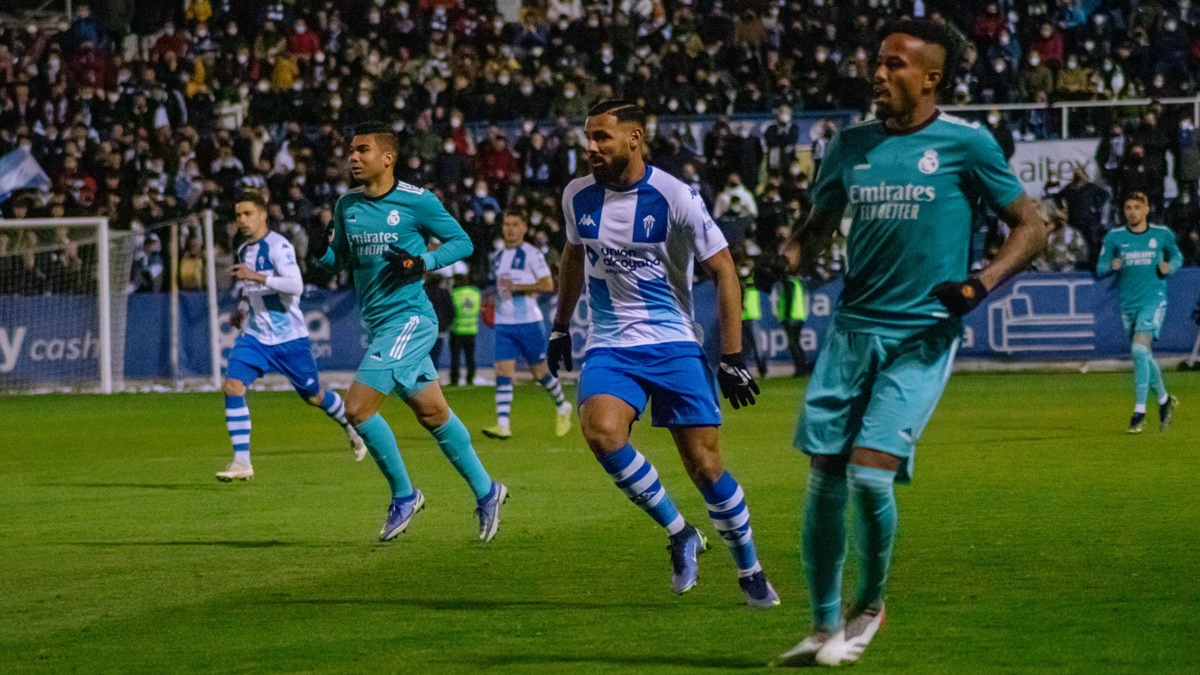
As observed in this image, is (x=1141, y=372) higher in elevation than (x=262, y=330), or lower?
lower

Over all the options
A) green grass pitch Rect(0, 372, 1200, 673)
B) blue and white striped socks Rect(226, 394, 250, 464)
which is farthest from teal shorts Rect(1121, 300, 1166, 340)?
blue and white striped socks Rect(226, 394, 250, 464)

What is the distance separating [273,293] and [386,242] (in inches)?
157

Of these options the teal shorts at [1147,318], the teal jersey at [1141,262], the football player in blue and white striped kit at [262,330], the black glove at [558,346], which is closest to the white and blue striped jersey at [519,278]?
the football player in blue and white striped kit at [262,330]

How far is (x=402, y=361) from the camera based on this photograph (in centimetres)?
967

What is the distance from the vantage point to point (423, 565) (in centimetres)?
874

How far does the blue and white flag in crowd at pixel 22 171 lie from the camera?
94.3 feet

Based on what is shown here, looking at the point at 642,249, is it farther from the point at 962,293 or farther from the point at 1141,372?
the point at 1141,372

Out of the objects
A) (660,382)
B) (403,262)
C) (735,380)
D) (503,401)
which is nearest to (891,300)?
(735,380)

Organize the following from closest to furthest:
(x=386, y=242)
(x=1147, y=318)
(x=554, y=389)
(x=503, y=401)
→ (x=386, y=242)
(x=1147, y=318)
(x=503, y=401)
(x=554, y=389)

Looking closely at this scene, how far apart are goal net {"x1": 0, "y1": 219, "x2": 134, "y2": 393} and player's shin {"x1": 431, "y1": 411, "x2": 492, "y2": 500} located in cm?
1723

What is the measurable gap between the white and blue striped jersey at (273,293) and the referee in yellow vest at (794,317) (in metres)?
13.3

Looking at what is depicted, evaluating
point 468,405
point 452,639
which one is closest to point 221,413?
point 468,405

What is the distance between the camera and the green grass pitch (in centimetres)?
632

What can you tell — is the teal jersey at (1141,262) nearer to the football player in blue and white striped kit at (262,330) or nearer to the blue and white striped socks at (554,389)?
the blue and white striped socks at (554,389)
